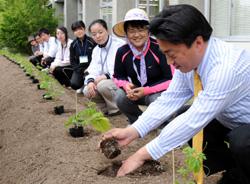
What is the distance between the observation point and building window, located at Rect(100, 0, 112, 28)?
1438cm

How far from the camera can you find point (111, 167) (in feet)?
11.0

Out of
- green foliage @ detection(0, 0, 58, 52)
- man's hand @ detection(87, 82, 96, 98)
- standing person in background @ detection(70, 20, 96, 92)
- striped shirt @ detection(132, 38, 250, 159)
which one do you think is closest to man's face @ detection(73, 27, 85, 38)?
standing person in background @ detection(70, 20, 96, 92)

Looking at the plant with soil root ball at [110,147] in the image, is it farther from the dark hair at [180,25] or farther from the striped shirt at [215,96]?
the dark hair at [180,25]

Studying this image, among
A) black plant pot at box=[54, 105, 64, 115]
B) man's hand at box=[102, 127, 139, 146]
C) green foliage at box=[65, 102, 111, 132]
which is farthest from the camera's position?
black plant pot at box=[54, 105, 64, 115]

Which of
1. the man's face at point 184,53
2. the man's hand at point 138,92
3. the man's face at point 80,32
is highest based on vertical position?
the man's face at point 80,32

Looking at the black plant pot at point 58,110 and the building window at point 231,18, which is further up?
the building window at point 231,18

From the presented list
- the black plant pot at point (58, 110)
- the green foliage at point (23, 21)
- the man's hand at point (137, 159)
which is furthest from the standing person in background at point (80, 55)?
the green foliage at point (23, 21)

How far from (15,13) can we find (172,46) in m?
18.2

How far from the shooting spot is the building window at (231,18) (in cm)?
761

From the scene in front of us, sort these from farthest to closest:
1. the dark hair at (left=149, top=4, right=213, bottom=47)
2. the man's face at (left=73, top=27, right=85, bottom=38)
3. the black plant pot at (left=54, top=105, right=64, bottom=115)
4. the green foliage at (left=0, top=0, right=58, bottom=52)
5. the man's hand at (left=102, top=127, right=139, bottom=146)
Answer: the green foliage at (left=0, top=0, right=58, bottom=52), the man's face at (left=73, top=27, right=85, bottom=38), the black plant pot at (left=54, top=105, right=64, bottom=115), the man's hand at (left=102, top=127, right=139, bottom=146), the dark hair at (left=149, top=4, right=213, bottom=47)

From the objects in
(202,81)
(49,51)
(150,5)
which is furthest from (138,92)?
(150,5)

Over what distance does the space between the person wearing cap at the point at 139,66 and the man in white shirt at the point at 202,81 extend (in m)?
1.46

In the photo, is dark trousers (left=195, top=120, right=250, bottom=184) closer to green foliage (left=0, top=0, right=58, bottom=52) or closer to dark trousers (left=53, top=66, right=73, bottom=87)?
dark trousers (left=53, top=66, right=73, bottom=87)

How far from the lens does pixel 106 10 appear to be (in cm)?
1495
